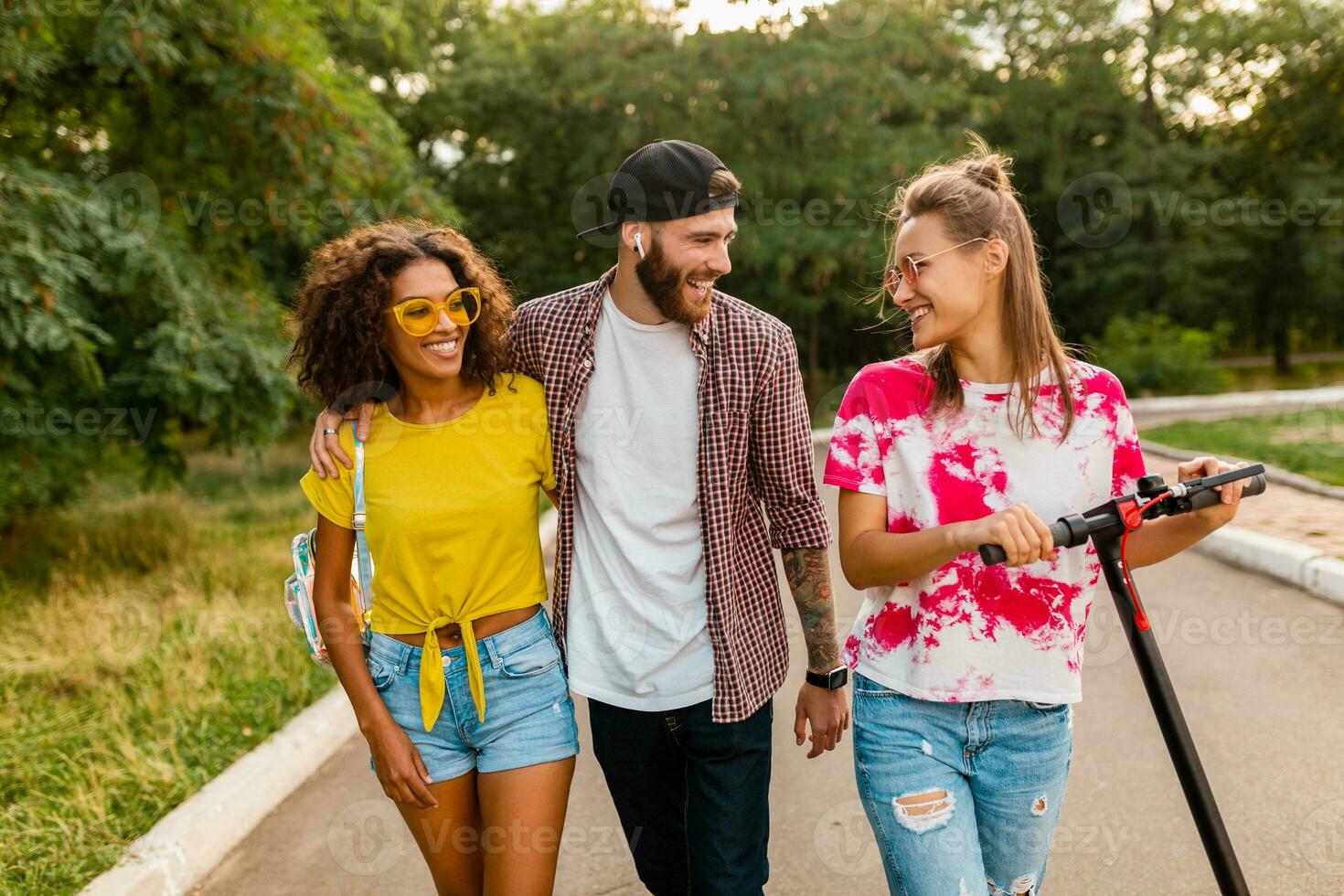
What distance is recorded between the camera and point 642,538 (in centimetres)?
275

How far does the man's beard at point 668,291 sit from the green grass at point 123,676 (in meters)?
2.85

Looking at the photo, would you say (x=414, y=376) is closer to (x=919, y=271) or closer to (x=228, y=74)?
(x=919, y=271)

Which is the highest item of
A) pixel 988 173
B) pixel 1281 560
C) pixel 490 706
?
pixel 988 173

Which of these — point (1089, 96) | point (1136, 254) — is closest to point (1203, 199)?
point (1136, 254)

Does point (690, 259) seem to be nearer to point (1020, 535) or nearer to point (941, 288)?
point (941, 288)

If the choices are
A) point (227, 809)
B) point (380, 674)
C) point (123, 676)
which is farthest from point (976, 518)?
point (123, 676)

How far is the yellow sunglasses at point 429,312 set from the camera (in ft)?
8.82

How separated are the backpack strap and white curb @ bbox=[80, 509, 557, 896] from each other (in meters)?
1.71

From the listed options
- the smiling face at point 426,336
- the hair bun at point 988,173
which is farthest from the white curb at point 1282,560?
the smiling face at point 426,336

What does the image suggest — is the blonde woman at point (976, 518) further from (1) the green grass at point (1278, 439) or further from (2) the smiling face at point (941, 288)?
(1) the green grass at point (1278, 439)

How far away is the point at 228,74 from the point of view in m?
8.04

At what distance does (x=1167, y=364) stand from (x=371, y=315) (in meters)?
23.3

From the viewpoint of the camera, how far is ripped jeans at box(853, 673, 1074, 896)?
2.22m

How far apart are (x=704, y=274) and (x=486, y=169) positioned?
23.0m
